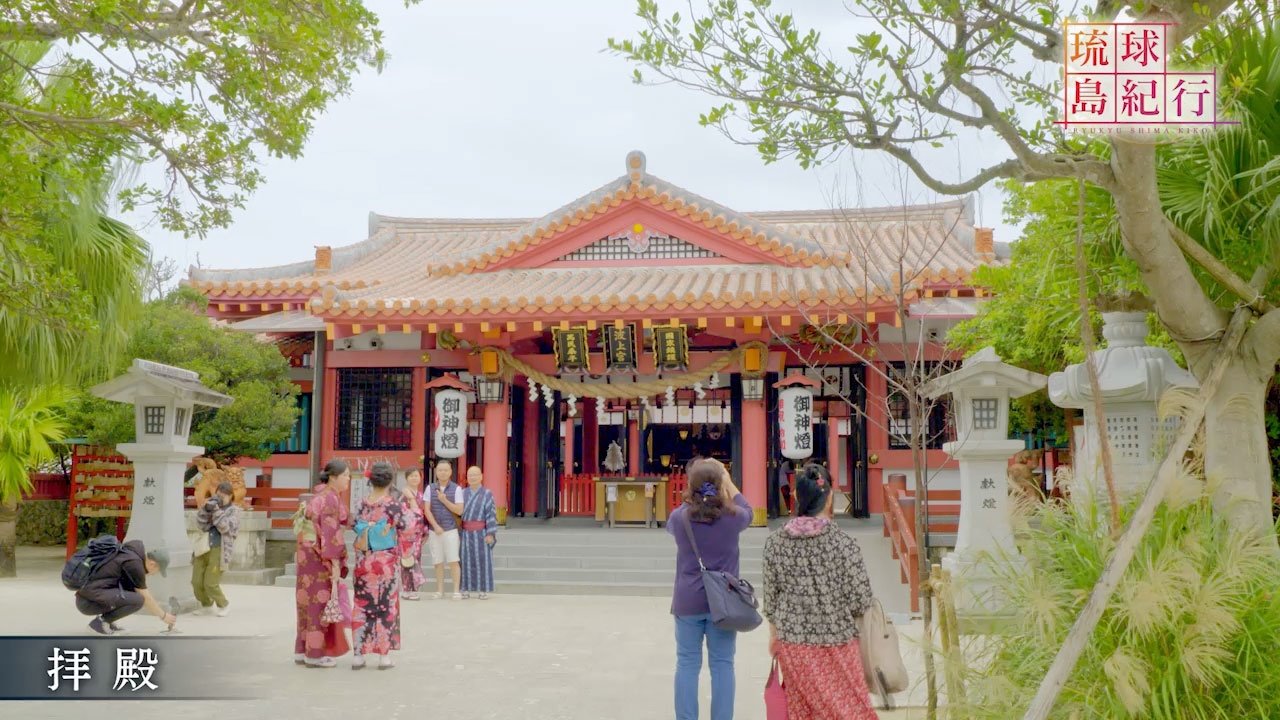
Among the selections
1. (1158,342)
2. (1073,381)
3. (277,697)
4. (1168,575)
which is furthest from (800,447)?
(1168,575)

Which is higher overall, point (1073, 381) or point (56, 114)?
point (56, 114)

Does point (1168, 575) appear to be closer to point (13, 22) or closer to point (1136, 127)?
point (1136, 127)

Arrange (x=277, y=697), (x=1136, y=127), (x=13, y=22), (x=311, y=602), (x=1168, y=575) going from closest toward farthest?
(x=1168, y=575), (x=1136, y=127), (x=13, y=22), (x=277, y=697), (x=311, y=602)

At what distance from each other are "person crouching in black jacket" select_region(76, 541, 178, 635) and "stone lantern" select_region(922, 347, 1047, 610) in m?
6.81

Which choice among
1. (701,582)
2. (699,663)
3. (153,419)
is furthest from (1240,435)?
(153,419)

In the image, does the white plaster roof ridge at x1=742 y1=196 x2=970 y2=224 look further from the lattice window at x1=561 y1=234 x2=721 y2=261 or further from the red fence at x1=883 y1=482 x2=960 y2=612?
the red fence at x1=883 y1=482 x2=960 y2=612

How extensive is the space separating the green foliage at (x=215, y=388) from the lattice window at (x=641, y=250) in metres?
5.24

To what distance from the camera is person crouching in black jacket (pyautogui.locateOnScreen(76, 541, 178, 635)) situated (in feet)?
25.3

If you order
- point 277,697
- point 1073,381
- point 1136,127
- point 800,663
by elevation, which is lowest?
point 277,697

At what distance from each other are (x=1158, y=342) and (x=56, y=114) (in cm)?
764

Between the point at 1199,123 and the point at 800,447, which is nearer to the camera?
the point at 1199,123

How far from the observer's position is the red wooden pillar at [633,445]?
60.6ft

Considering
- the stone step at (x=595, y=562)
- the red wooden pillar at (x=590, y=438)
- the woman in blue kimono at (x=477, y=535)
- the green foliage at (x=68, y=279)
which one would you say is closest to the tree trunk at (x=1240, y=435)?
the green foliage at (x=68, y=279)

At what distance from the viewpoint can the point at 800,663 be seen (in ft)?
15.1
